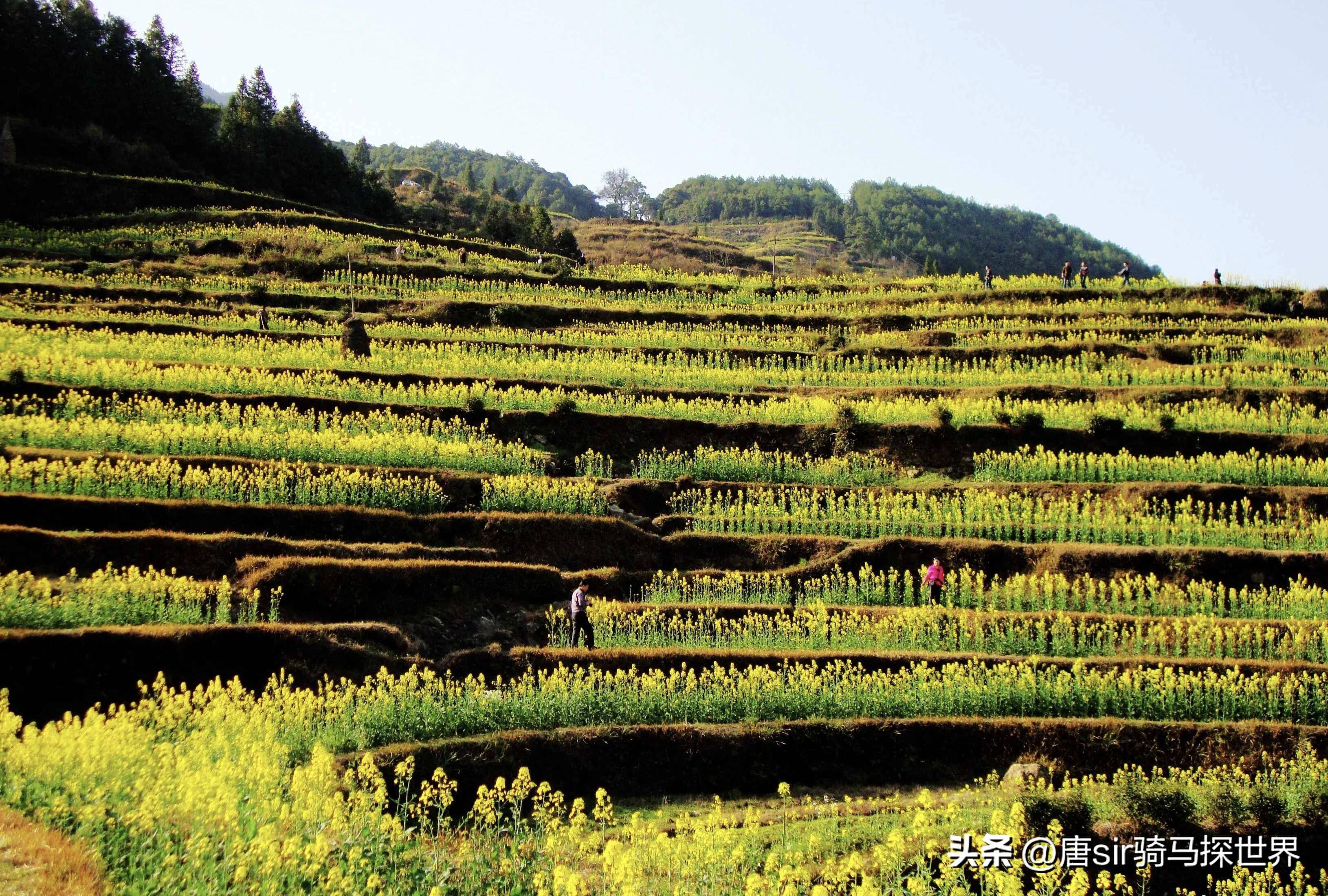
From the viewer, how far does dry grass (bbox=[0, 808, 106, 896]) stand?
8.66m

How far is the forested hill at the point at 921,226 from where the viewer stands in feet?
365

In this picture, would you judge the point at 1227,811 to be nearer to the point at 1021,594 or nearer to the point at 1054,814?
the point at 1054,814

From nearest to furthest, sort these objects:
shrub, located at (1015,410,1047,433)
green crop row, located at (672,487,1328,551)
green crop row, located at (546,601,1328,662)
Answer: green crop row, located at (546,601,1328,662)
green crop row, located at (672,487,1328,551)
shrub, located at (1015,410,1047,433)

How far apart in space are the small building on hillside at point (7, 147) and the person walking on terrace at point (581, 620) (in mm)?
48772

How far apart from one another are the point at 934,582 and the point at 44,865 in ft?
53.7

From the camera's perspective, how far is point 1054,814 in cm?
1198

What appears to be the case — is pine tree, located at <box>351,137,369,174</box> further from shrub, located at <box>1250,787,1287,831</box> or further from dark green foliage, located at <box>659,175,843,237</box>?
shrub, located at <box>1250,787,1287,831</box>

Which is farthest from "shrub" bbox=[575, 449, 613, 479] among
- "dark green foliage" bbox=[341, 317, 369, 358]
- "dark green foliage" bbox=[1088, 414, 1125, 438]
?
"dark green foliage" bbox=[1088, 414, 1125, 438]

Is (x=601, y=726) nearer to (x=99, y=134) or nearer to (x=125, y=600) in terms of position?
(x=125, y=600)

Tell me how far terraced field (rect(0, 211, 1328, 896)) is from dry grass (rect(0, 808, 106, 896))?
1.11ft

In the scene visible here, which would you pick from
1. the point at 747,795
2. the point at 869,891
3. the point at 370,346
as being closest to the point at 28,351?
the point at 370,346

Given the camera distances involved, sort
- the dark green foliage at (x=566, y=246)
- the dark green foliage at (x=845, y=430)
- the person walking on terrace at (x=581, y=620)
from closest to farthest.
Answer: the person walking on terrace at (x=581, y=620) < the dark green foliage at (x=845, y=430) < the dark green foliage at (x=566, y=246)

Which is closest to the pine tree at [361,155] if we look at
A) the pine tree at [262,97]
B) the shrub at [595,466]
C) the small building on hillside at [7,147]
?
the pine tree at [262,97]

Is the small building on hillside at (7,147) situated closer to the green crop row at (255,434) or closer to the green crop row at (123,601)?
the green crop row at (255,434)
